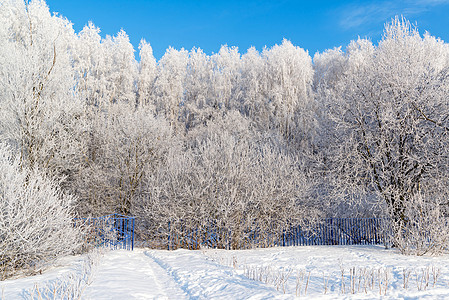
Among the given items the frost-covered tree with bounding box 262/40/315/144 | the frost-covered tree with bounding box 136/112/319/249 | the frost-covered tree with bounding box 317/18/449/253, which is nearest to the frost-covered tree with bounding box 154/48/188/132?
the frost-covered tree with bounding box 262/40/315/144

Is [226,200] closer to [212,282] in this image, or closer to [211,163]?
[211,163]

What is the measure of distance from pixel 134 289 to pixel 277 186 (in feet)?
32.0

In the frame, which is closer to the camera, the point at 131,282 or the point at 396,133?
the point at 131,282

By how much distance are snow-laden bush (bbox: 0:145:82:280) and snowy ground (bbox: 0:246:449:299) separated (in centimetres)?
53

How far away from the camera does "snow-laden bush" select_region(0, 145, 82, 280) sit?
666 centimetres

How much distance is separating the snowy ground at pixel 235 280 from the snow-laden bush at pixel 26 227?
526 millimetres

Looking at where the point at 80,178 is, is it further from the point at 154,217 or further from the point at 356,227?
the point at 356,227

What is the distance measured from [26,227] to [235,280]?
4849 mm

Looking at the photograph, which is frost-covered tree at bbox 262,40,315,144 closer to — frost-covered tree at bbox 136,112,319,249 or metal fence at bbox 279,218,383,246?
metal fence at bbox 279,218,383,246

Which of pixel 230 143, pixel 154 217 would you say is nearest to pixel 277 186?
pixel 230 143

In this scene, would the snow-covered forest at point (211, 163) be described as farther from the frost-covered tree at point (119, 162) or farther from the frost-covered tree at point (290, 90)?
the frost-covered tree at point (290, 90)

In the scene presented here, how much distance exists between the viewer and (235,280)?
577 cm

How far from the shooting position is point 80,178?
16.6m

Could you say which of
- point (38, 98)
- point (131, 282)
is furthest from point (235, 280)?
point (38, 98)
